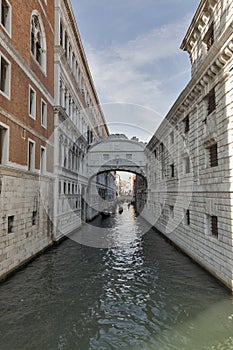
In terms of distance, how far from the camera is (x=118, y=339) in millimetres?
5465

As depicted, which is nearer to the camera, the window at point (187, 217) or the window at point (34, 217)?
the window at point (34, 217)

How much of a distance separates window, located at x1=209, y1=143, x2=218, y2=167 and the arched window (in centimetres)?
852

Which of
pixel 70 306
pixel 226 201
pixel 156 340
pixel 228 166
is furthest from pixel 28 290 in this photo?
pixel 228 166

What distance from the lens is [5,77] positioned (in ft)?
29.9

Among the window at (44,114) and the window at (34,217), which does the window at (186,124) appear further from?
the window at (34,217)

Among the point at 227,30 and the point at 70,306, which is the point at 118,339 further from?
the point at 227,30

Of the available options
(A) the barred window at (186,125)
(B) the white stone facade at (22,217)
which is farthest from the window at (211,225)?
(B) the white stone facade at (22,217)

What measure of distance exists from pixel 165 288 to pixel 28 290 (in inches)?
161

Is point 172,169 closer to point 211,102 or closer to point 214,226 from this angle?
point 211,102

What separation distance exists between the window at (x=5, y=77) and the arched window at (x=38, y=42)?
3.20 metres

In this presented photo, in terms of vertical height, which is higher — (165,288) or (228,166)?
(228,166)

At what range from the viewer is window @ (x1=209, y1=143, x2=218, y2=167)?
9277 millimetres

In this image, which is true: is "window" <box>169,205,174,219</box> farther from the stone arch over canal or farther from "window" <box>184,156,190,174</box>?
the stone arch over canal

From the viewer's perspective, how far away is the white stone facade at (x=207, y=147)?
26.0 feet
